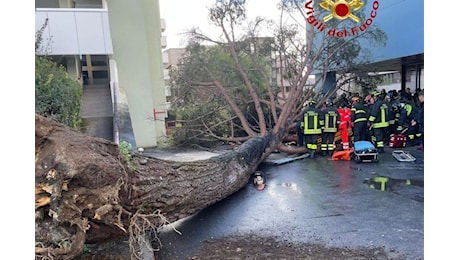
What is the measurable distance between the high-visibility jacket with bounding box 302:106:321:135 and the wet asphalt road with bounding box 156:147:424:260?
5.48 feet

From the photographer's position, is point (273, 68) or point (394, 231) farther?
point (273, 68)

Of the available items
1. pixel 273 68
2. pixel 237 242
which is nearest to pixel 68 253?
pixel 237 242

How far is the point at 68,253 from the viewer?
213cm

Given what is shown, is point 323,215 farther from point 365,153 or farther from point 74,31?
point 74,31

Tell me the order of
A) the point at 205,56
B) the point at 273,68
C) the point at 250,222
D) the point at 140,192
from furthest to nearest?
the point at 273,68
the point at 205,56
the point at 250,222
the point at 140,192

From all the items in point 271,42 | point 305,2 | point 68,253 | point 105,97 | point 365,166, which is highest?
point 305,2

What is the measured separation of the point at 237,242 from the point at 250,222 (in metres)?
0.56

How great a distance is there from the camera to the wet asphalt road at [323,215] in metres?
3.15

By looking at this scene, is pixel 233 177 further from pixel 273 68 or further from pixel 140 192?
pixel 273 68

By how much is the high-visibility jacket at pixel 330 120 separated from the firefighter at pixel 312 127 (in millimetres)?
116

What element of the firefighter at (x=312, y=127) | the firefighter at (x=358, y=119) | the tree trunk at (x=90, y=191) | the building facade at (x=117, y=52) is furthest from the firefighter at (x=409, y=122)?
the tree trunk at (x=90, y=191)

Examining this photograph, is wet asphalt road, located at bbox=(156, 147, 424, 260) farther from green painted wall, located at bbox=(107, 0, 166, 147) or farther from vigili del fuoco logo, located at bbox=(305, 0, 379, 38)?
green painted wall, located at bbox=(107, 0, 166, 147)

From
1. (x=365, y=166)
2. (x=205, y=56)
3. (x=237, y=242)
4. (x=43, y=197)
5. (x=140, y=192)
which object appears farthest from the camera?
(x=205, y=56)

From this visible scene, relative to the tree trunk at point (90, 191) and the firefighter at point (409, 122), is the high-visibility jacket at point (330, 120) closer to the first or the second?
the firefighter at point (409, 122)
